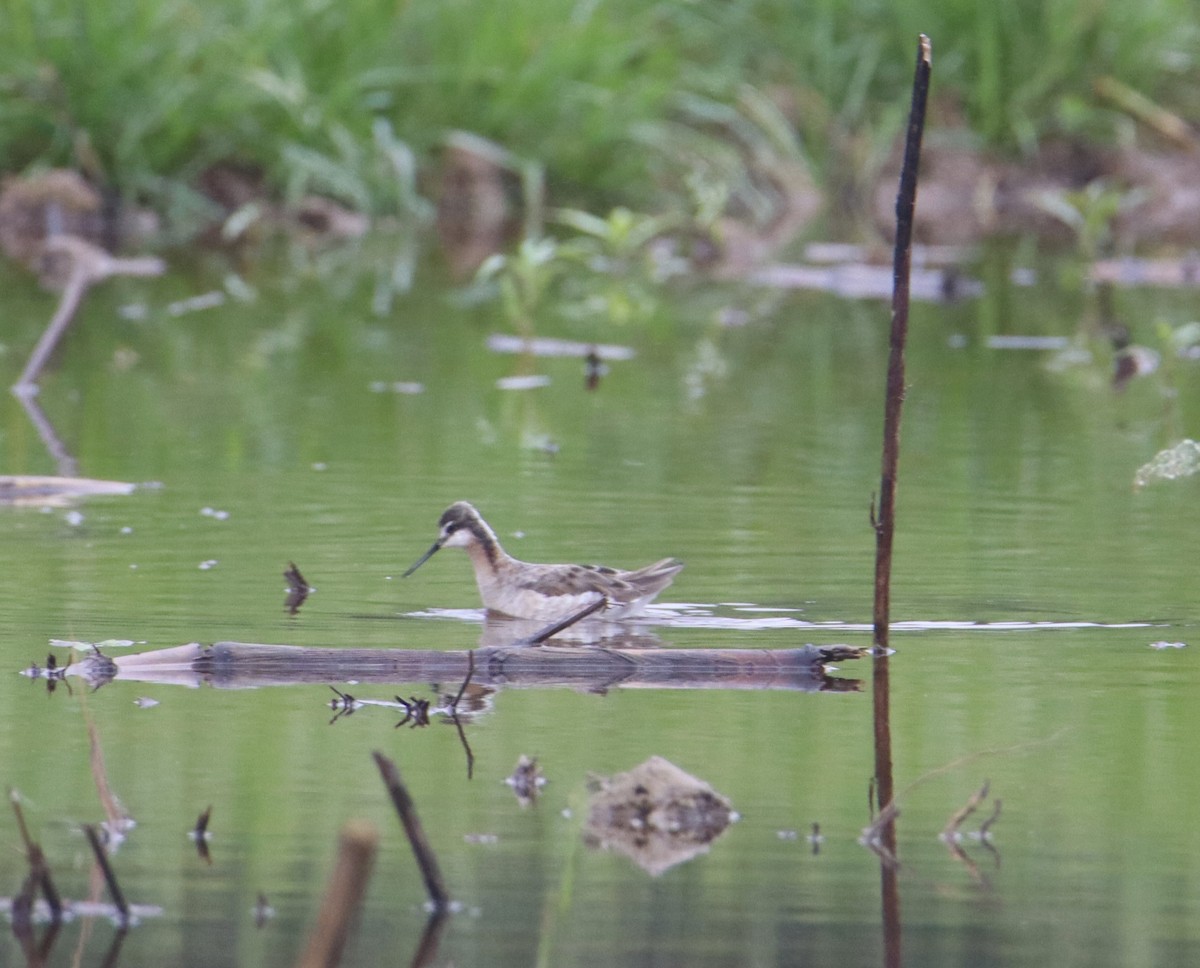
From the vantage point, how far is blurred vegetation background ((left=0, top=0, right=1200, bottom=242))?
16922 millimetres

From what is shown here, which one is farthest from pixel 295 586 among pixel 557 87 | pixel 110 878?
pixel 557 87

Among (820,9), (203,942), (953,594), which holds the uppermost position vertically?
(820,9)

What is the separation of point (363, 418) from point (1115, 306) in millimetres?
5589

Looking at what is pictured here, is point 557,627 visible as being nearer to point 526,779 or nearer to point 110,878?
point 526,779

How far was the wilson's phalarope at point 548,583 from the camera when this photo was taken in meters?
5.86

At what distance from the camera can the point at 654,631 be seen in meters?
5.75

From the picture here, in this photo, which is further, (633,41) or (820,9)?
(820,9)

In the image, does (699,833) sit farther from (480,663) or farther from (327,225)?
(327,225)

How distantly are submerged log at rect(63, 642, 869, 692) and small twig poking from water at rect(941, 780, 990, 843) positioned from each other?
90 centimetres

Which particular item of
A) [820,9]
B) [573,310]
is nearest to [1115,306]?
[573,310]

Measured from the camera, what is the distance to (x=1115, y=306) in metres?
13.5

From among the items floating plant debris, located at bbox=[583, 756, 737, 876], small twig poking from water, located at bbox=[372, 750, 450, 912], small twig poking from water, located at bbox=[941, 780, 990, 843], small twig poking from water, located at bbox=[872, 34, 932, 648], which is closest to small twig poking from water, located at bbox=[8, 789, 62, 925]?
small twig poking from water, located at bbox=[372, 750, 450, 912]

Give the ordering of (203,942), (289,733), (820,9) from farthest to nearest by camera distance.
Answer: (820,9) → (289,733) → (203,942)

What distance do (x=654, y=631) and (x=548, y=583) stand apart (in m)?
0.36
